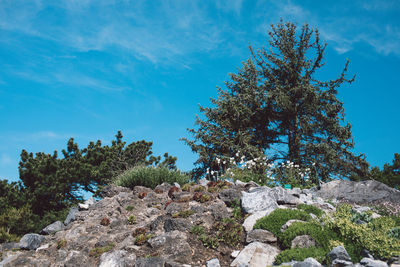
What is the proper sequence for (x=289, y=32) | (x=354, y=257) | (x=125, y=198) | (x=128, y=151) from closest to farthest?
1. (x=354, y=257)
2. (x=125, y=198)
3. (x=128, y=151)
4. (x=289, y=32)

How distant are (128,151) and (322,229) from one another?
13.8 meters

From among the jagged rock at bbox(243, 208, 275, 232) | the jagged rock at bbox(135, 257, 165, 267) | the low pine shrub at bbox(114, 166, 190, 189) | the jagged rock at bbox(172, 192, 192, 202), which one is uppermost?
the low pine shrub at bbox(114, 166, 190, 189)

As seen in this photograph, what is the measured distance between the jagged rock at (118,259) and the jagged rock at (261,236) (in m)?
2.43

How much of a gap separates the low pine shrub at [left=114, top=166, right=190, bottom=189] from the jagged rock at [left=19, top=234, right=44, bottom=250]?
3118mm

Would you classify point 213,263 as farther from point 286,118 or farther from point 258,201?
point 286,118

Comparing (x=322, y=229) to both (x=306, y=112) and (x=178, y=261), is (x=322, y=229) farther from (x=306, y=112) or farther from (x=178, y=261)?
(x=306, y=112)

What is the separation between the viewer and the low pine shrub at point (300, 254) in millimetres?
5980

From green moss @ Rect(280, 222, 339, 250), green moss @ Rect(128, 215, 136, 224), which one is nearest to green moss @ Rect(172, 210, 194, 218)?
green moss @ Rect(128, 215, 136, 224)

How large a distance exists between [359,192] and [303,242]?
578cm

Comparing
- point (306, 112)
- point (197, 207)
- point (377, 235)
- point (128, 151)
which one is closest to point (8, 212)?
point (128, 151)

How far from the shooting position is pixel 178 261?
6.86m

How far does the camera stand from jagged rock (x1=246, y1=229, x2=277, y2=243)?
700 centimetres

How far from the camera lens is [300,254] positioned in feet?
19.9

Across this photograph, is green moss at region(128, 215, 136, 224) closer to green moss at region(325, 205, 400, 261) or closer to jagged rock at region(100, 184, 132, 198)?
jagged rock at region(100, 184, 132, 198)
